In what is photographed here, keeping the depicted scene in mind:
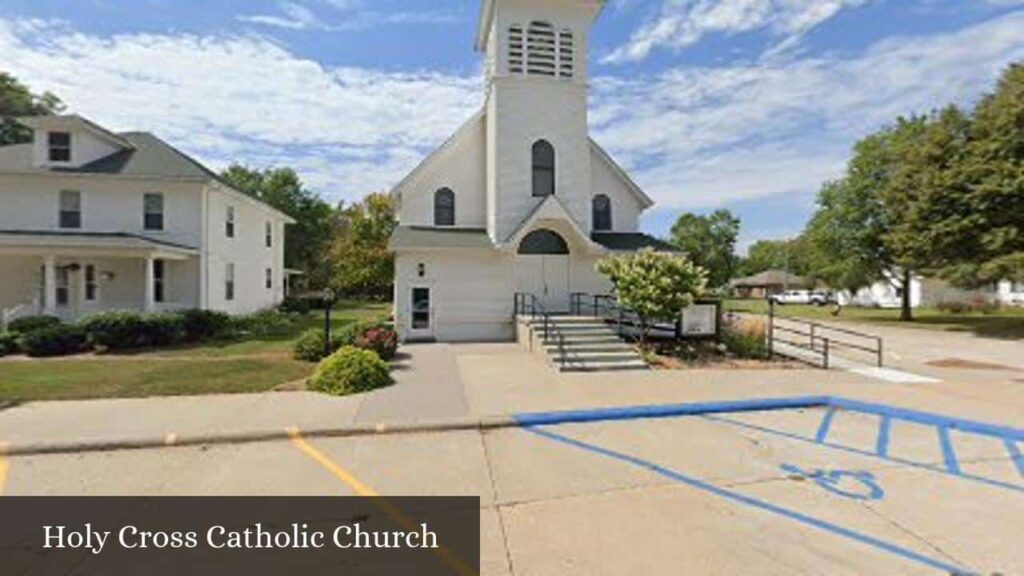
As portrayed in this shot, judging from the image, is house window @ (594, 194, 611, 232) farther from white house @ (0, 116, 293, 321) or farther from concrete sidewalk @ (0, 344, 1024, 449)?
white house @ (0, 116, 293, 321)

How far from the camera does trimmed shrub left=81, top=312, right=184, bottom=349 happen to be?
56.0ft

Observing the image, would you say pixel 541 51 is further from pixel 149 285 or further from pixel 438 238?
pixel 149 285

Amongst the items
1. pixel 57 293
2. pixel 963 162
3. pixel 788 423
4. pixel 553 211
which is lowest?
pixel 788 423

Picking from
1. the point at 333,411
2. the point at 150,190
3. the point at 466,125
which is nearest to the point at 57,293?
the point at 150,190

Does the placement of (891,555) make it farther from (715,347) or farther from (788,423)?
(715,347)

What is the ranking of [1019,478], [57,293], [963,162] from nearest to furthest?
[1019,478]
[57,293]
[963,162]

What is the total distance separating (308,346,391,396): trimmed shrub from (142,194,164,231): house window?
15.8 metres

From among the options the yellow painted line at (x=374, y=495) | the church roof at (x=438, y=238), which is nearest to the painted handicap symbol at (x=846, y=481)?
the yellow painted line at (x=374, y=495)

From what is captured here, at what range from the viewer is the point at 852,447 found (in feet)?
25.3

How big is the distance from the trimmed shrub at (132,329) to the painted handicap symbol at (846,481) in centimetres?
1931

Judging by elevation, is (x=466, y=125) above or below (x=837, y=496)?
above

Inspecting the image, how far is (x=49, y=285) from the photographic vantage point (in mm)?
19250

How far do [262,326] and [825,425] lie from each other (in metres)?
23.0

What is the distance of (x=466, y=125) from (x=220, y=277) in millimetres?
13674
